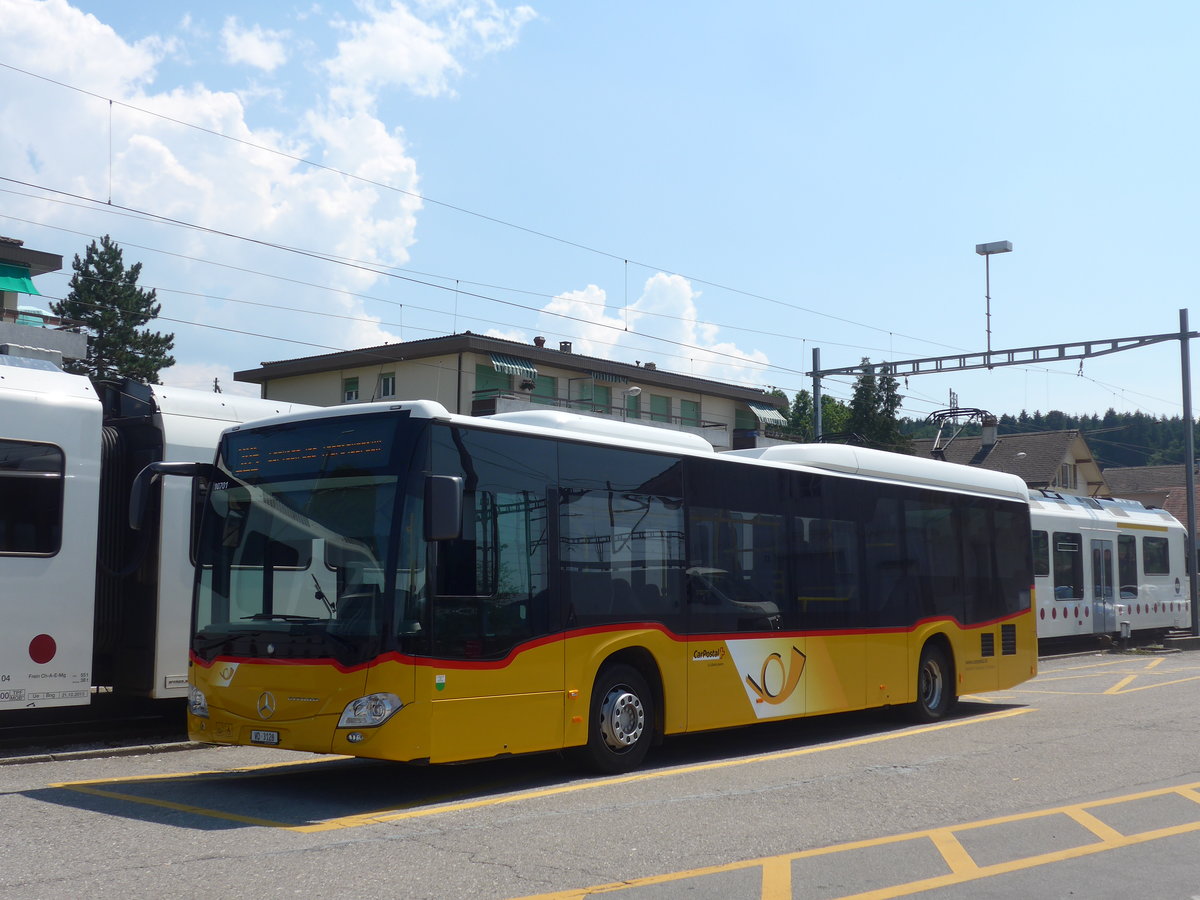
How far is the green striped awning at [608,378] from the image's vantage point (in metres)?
52.9

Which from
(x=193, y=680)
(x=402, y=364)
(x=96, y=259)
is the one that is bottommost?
(x=193, y=680)

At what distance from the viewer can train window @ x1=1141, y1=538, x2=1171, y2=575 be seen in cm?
3098

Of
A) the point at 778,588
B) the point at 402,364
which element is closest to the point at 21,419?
the point at 778,588

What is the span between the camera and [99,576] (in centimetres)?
1219

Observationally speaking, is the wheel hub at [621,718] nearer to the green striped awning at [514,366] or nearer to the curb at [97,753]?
the curb at [97,753]

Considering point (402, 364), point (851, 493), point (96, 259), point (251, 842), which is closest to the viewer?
point (251, 842)

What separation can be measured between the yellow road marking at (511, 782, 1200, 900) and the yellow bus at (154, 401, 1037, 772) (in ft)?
8.59

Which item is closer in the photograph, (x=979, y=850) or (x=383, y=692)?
(x=979, y=850)

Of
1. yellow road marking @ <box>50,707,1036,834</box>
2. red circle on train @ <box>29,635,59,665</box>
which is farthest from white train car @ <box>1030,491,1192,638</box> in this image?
red circle on train @ <box>29,635,59,665</box>

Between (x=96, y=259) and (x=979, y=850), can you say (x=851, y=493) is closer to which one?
(x=979, y=850)

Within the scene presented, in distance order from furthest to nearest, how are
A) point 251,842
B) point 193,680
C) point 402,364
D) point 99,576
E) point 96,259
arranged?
point 96,259
point 402,364
point 99,576
point 193,680
point 251,842

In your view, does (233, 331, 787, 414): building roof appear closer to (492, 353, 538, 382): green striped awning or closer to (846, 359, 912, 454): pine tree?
(492, 353, 538, 382): green striped awning

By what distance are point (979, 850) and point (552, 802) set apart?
304cm

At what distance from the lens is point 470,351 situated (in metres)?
48.3
